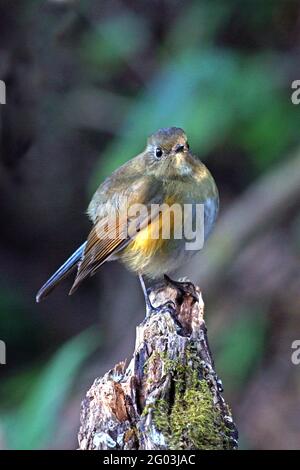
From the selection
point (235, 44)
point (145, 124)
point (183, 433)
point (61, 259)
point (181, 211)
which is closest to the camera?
point (183, 433)

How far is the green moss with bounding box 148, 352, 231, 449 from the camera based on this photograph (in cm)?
312

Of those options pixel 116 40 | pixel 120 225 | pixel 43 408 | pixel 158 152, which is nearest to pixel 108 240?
pixel 120 225

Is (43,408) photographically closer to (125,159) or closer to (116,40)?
(125,159)

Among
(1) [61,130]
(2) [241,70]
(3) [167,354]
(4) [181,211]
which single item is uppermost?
(1) [61,130]

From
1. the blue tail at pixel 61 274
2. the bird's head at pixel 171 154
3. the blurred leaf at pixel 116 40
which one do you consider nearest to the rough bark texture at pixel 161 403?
the bird's head at pixel 171 154

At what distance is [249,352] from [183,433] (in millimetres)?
2855

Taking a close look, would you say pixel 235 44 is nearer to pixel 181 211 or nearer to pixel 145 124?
→ pixel 145 124

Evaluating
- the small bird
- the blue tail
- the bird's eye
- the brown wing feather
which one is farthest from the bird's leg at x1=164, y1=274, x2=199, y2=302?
the blue tail

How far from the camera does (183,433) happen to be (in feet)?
10.2

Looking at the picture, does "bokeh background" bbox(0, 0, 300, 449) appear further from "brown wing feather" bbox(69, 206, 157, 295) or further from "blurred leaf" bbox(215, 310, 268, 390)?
"brown wing feather" bbox(69, 206, 157, 295)

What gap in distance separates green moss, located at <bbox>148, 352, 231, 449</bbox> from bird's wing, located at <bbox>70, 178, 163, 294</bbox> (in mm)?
1114

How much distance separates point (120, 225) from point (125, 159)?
4.19 ft

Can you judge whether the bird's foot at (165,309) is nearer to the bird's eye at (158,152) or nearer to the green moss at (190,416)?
the green moss at (190,416)
